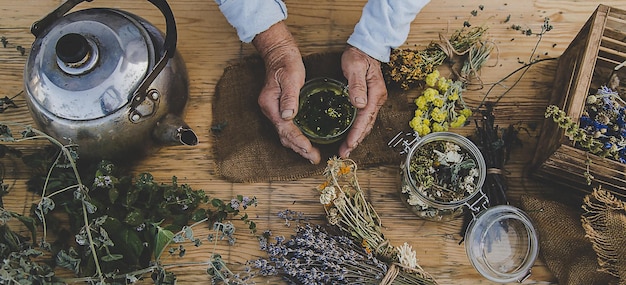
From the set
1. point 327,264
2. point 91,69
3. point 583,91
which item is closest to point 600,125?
point 583,91

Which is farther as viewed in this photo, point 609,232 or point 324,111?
point 324,111

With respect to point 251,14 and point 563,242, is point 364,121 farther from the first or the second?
point 563,242

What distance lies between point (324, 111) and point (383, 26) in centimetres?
21

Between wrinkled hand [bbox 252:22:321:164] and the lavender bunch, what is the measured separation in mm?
171

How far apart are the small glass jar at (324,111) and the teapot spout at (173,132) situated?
24 cm

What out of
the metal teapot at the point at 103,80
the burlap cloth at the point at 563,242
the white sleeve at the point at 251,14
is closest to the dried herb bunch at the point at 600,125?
the burlap cloth at the point at 563,242

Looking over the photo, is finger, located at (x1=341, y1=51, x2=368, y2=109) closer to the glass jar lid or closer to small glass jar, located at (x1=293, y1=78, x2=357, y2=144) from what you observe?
small glass jar, located at (x1=293, y1=78, x2=357, y2=144)

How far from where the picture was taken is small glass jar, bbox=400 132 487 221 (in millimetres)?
1055

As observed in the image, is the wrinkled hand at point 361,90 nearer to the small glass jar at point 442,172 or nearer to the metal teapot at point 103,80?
the small glass jar at point 442,172

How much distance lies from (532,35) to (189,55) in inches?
29.3

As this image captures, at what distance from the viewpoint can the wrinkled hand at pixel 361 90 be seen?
3.67ft

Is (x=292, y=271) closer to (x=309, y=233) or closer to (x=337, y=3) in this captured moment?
(x=309, y=233)

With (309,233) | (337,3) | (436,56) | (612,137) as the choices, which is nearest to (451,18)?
(436,56)

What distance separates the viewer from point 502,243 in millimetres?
1081
